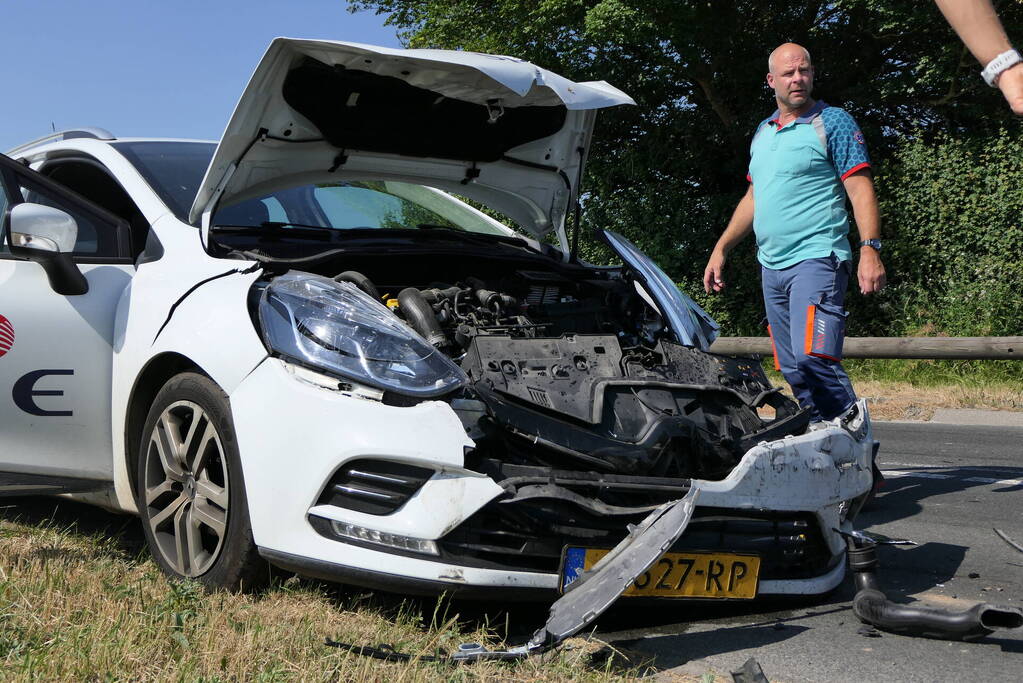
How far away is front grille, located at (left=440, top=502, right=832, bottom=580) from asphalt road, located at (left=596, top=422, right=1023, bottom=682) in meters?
0.28

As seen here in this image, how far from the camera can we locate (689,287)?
15.5 m

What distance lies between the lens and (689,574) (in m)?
3.11

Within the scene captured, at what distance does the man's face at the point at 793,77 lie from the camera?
473 centimetres

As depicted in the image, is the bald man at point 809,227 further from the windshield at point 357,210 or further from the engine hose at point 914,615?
the windshield at point 357,210

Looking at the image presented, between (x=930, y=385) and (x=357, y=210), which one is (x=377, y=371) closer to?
(x=357, y=210)

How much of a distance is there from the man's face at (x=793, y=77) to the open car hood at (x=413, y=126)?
785 mm

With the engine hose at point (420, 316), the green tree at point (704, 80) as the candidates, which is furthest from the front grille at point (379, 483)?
the green tree at point (704, 80)

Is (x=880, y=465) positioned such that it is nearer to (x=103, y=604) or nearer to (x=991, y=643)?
(x=991, y=643)

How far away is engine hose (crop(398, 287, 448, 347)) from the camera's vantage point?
367 centimetres

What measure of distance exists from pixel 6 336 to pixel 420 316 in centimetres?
155

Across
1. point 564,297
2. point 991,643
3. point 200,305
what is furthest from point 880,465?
point 200,305

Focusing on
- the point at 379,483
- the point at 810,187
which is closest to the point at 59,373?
the point at 379,483

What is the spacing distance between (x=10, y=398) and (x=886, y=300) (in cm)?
1151

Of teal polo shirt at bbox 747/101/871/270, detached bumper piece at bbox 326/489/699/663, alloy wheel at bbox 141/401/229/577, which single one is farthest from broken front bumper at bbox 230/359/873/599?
teal polo shirt at bbox 747/101/871/270
